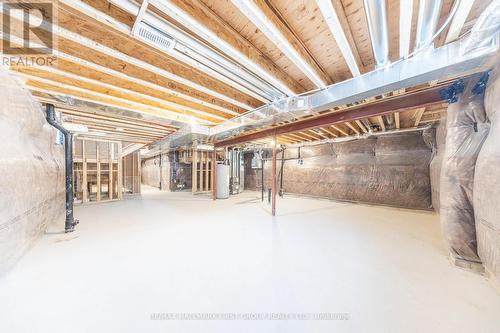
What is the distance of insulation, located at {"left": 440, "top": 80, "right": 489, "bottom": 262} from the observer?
167cm

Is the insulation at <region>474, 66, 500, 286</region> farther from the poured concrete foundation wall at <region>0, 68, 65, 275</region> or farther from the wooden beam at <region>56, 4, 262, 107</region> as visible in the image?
the poured concrete foundation wall at <region>0, 68, 65, 275</region>

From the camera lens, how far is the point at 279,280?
1542 mm

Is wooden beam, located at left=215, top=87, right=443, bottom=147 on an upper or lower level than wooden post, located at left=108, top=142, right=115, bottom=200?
upper

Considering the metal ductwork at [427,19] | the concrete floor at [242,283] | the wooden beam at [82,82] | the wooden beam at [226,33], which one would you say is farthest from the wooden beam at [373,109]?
the wooden beam at [82,82]

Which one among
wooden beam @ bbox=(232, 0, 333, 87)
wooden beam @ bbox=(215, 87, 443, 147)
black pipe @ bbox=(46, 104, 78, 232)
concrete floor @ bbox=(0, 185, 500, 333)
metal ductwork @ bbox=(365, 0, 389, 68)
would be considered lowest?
concrete floor @ bbox=(0, 185, 500, 333)

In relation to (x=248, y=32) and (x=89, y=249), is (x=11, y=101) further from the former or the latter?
(x=248, y=32)

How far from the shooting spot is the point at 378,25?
3.87 ft

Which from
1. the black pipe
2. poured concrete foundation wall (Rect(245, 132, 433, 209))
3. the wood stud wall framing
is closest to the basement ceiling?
the black pipe

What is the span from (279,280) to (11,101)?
10.2 feet

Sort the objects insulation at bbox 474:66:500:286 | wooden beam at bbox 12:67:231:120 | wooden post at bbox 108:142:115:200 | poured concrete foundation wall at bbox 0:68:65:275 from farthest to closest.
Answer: wooden post at bbox 108:142:115:200 → wooden beam at bbox 12:67:231:120 → poured concrete foundation wall at bbox 0:68:65:275 → insulation at bbox 474:66:500:286

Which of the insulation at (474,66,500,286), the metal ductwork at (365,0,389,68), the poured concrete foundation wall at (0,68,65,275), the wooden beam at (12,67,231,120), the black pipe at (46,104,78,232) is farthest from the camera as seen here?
the black pipe at (46,104,78,232)

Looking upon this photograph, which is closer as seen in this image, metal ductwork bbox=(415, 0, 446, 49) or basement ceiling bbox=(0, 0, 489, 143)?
metal ductwork bbox=(415, 0, 446, 49)

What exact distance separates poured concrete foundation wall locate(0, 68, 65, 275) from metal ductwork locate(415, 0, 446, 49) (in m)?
3.32

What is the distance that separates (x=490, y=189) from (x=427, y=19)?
1.35 metres
